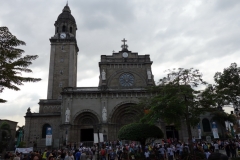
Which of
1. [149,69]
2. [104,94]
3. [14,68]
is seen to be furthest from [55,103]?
[14,68]

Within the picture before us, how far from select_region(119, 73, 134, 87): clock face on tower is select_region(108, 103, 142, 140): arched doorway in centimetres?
482

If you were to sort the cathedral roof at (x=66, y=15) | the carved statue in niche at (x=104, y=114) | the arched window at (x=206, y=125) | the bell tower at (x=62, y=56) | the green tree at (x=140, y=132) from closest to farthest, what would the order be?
the green tree at (x=140, y=132) < the carved statue in niche at (x=104, y=114) < the arched window at (x=206, y=125) < the bell tower at (x=62, y=56) < the cathedral roof at (x=66, y=15)

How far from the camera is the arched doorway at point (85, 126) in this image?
35625 mm

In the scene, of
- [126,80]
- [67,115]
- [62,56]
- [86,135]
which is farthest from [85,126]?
[62,56]

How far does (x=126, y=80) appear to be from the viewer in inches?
1594

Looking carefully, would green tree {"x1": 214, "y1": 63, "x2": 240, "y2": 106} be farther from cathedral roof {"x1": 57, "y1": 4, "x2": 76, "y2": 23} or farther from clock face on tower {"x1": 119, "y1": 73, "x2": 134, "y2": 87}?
cathedral roof {"x1": 57, "y1": 4, "x2": 76, "y2": 23}

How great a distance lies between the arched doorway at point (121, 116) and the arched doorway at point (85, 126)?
2.84 metres

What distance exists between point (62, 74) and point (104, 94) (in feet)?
41.1

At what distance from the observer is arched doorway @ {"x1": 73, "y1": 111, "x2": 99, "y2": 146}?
3562 cm

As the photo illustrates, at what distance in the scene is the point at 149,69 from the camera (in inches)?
1612

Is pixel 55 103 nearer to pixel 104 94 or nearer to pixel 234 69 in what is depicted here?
pixel 104 94

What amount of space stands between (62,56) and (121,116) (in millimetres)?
19302

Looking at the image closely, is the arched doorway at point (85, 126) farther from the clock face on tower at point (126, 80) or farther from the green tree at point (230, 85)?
the green tree at point (230, 85)

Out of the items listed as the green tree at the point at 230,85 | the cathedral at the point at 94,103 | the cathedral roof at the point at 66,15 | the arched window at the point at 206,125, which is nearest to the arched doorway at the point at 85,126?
the cathedral at the point at 94,103
